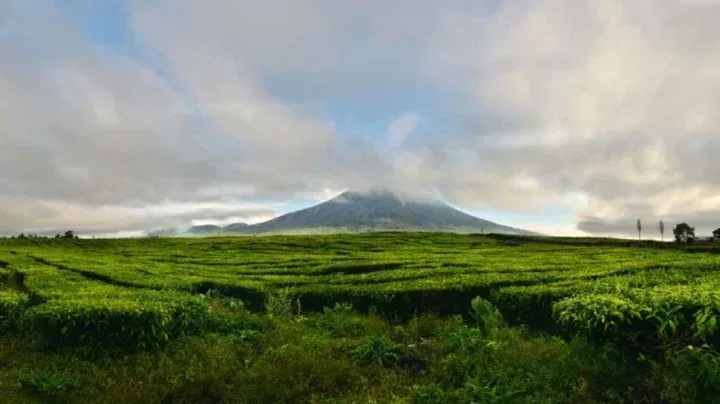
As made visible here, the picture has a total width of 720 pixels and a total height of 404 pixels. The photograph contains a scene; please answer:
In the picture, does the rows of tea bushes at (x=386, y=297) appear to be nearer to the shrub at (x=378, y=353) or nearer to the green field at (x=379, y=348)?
the green field at (x=379, y=348)

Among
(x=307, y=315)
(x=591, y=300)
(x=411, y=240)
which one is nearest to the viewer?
(x=591, y=300)

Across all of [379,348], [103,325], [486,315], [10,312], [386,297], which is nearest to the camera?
[379,348]

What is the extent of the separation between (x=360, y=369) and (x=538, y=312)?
23.5 feet

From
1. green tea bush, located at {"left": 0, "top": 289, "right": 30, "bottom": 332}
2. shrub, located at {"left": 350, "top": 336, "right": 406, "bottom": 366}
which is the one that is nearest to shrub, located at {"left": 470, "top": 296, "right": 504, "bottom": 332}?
shrub, located at {"left": 350, "top": 336, "right": 406, "bottom": 366}

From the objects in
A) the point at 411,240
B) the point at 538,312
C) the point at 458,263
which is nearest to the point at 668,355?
the point at 538,312

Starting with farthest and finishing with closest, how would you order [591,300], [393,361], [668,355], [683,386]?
[393,361], [591,300], [668,355], [683,386]

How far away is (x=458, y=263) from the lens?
91.0 ft

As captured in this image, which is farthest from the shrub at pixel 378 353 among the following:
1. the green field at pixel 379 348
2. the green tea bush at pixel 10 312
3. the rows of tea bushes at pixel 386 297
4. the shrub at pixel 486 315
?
the green tea bush at pixel 10 312

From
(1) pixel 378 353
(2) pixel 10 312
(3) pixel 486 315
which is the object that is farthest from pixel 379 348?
(2) pixel 10 312

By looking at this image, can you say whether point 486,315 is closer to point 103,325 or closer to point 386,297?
point 386,297

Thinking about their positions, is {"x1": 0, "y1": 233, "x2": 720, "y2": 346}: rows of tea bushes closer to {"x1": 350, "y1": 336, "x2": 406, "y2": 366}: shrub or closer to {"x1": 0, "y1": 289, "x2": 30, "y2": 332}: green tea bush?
{"x1": 0, "y1": 289, "x2": 30, "y2": 332}: green tea bush

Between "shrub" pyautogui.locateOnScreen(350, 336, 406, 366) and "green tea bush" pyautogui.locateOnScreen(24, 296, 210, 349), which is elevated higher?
"green tea bush" pyautogui.locateOnScreen(24, 296, 210, 349)

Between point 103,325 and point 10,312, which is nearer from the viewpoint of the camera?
point 103,325

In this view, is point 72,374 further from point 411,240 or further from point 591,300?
point 411,240
